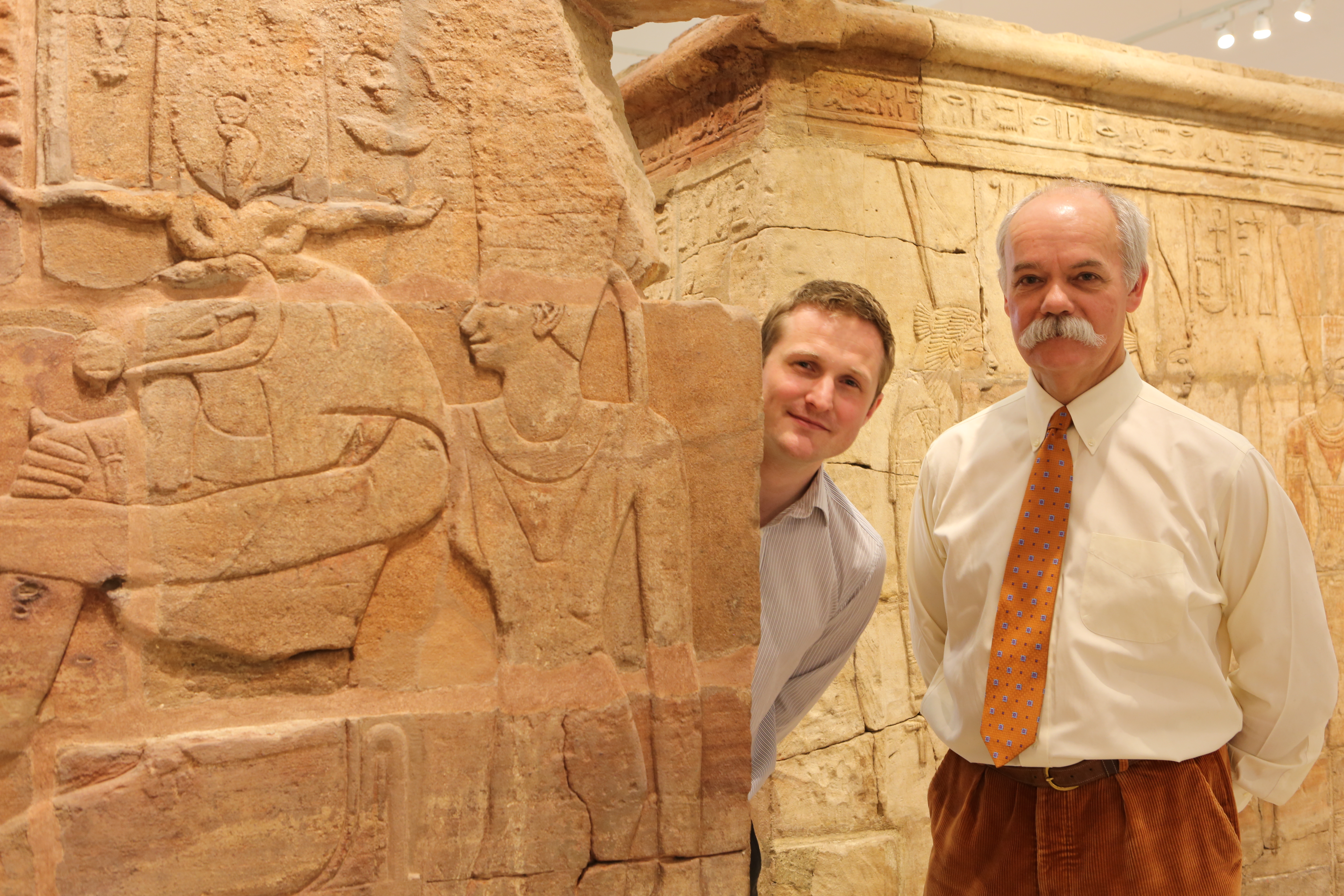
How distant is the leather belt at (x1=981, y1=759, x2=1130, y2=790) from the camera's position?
2.21 m

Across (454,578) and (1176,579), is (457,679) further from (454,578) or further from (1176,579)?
(1176,579)

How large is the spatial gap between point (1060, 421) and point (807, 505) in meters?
0.64

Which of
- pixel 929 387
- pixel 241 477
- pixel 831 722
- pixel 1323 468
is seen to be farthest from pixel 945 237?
pixel 241 477

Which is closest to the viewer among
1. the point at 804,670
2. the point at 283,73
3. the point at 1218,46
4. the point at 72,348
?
the point at 72,348

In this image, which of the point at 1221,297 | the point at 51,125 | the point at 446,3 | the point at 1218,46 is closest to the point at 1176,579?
the point at 446,3

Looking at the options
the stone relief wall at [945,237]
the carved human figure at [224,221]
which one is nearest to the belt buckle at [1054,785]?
the carved human figure at [224,221]

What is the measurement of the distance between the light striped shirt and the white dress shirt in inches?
12.2

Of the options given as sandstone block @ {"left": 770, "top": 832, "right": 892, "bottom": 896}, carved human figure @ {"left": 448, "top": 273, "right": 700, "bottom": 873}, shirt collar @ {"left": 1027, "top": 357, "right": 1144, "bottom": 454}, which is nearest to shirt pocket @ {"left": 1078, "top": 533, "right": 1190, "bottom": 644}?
shirt collar @ {"left": 1027, "top": 357, "right": 1144, "bottom": 454}

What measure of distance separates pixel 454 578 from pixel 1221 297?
4584mm

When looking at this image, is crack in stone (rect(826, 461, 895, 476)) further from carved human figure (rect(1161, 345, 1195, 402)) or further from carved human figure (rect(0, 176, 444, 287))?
carved human figure (rect(0, 176, 444, 287))

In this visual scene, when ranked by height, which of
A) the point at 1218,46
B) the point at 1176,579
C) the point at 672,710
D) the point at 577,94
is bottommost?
the point at 672,710

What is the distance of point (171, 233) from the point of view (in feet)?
6.35

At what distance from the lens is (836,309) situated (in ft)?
7.82

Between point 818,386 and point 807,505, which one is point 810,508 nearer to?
point 807,505
